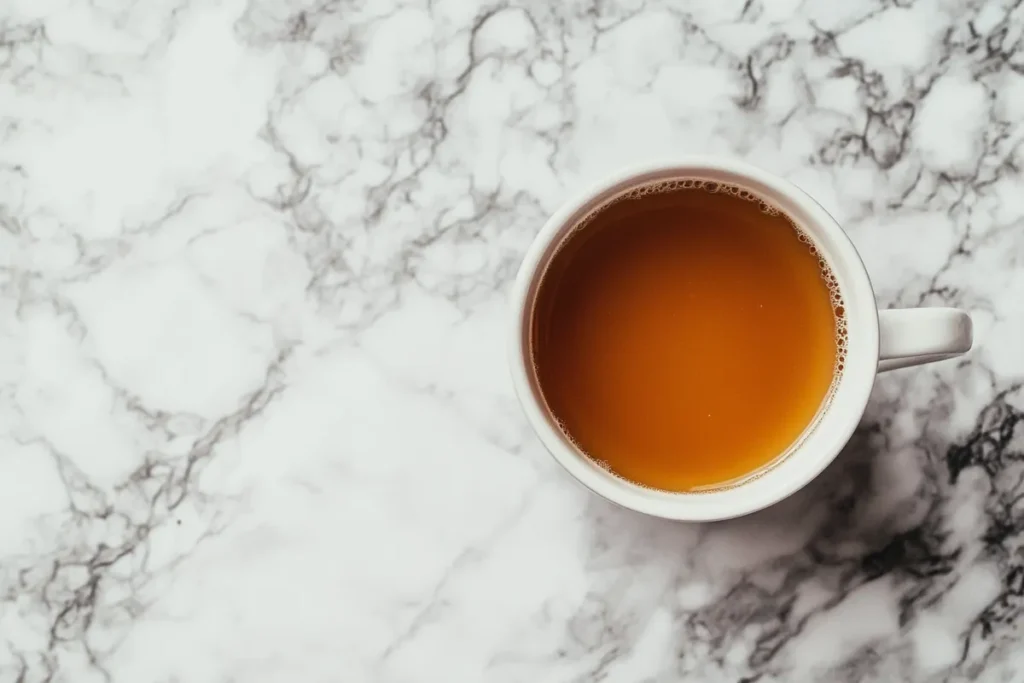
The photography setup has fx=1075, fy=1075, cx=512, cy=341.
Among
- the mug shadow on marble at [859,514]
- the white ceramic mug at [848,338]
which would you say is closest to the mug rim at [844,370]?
the white ceramic mug at [848,338]

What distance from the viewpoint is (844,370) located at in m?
0.65

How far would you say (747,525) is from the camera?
77 centimetres

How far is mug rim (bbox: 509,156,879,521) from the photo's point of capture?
0.63 m

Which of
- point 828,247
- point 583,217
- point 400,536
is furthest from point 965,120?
point 400,536

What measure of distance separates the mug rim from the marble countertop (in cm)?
13

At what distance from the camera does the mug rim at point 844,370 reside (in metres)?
0.63

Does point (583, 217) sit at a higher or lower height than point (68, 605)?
higher

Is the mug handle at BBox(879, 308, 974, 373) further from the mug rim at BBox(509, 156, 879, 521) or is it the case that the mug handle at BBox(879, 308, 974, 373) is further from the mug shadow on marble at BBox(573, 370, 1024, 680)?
the mug shadow on marble at BBox(573, 370, 1024, 680)

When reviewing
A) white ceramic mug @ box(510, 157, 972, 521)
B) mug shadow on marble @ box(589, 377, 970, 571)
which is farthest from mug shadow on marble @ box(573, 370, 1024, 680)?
white ceramic mug @ box(510, 157, 972, 521)

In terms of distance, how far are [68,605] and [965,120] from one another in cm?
74

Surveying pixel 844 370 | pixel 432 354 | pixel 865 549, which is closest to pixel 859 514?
pixel 865 549

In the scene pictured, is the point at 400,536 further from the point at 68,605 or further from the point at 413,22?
the point at 413,22

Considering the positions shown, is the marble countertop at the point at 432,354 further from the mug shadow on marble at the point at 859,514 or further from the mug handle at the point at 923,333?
the mug handle at the point at 923,333

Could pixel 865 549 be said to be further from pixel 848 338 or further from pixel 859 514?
pixel 848 338
